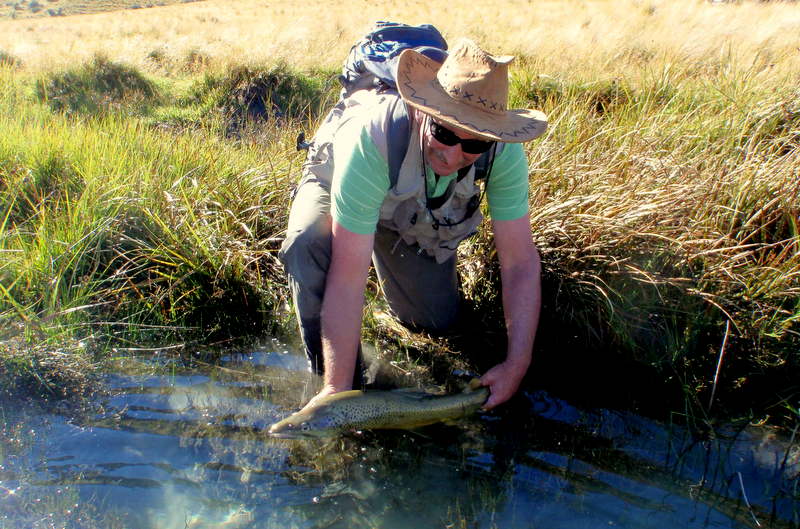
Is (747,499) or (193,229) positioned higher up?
(193,229)

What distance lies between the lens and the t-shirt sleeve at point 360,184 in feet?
9.21

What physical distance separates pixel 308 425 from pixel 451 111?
5.04 ft

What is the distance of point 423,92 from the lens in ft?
8.94

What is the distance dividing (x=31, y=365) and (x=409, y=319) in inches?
85.4

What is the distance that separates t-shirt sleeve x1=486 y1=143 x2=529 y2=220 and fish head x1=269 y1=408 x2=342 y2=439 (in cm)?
129

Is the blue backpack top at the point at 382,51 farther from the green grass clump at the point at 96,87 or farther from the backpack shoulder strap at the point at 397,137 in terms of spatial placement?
the green grass clump at the point at 96,87

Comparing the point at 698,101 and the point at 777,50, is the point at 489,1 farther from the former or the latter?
the point at 698,101

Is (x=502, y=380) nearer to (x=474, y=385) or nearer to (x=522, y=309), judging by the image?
(x=474, y=385)

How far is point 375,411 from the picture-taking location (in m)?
2.95

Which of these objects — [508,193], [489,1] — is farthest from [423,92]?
[489,1]

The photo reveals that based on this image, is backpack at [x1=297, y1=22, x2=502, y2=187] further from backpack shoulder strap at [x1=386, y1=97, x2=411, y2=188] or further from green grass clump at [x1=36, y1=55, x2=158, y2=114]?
green grass clump at [x1=36, y1=55, x2=158, y2=114]

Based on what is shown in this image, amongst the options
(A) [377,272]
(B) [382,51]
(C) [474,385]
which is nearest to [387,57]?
(B) [382,51]

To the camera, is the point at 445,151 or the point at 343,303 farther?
the point at 343,303

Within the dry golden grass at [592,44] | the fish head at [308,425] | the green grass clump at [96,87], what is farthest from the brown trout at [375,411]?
the green grass clump at [96,87]
